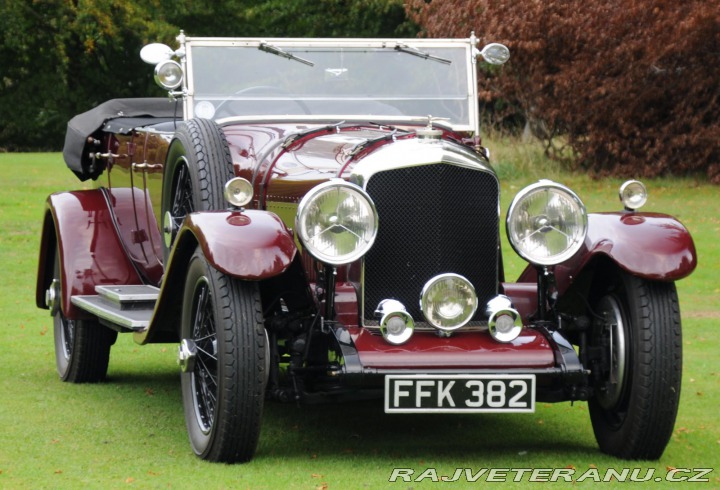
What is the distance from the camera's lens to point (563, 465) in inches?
192

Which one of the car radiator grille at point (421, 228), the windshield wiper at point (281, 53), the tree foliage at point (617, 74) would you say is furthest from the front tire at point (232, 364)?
the tree foliage at point (617, 74)

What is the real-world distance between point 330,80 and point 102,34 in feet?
85.6

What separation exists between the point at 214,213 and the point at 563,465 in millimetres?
1718

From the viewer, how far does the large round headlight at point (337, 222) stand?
15.2 ft

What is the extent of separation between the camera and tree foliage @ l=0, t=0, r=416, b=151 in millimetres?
31812

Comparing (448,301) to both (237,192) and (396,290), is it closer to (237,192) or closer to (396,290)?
(396,290)

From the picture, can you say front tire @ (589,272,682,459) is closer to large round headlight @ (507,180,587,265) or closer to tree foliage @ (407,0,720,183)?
large round headlight @ (507,180,587,265)

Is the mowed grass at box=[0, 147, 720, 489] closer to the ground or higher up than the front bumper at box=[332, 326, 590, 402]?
closer to the ground

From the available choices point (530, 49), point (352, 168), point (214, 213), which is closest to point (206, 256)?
point (214, 213)

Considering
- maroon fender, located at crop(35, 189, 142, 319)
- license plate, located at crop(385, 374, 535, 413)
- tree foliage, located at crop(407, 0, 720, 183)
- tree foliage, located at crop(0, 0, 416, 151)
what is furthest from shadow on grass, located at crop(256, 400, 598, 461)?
tree foliage, located at crop(0, 0, 416, 151)

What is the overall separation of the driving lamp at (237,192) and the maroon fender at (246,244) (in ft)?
0.16

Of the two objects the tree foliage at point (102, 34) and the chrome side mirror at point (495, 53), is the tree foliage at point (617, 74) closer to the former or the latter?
the tree foliage at point (102, 34)

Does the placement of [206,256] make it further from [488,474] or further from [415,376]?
[488,474]

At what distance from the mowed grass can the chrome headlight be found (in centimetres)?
57
